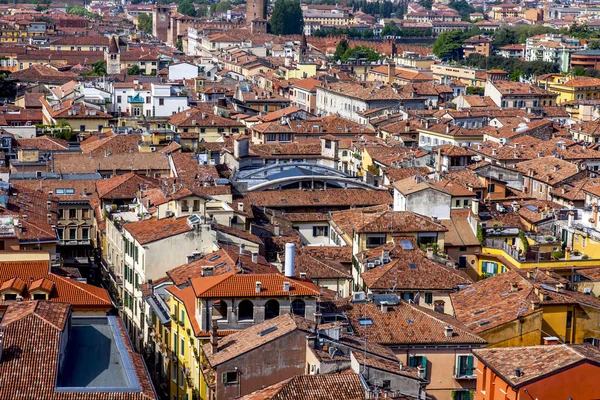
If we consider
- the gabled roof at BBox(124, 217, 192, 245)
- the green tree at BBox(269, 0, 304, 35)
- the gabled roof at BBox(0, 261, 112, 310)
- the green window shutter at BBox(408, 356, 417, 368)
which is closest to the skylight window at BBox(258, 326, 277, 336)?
the green window shutter at BBox(408, 356, 417, 368)

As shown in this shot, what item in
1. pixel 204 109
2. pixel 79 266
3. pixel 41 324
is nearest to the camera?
pixel 41 324

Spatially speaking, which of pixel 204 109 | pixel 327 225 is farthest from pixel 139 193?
pixel 204 109

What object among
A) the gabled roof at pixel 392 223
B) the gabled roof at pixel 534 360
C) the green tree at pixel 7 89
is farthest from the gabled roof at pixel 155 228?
the green tree at pixel 7 89

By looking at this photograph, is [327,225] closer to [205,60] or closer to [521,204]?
[521,204]

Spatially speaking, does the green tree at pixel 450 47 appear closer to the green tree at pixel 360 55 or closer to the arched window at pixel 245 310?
the green tree at pixel 360 55

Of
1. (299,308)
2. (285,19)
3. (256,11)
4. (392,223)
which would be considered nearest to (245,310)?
(299,308)

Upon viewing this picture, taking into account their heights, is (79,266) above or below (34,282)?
below

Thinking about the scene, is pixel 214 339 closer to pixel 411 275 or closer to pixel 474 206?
pixel 411 275
